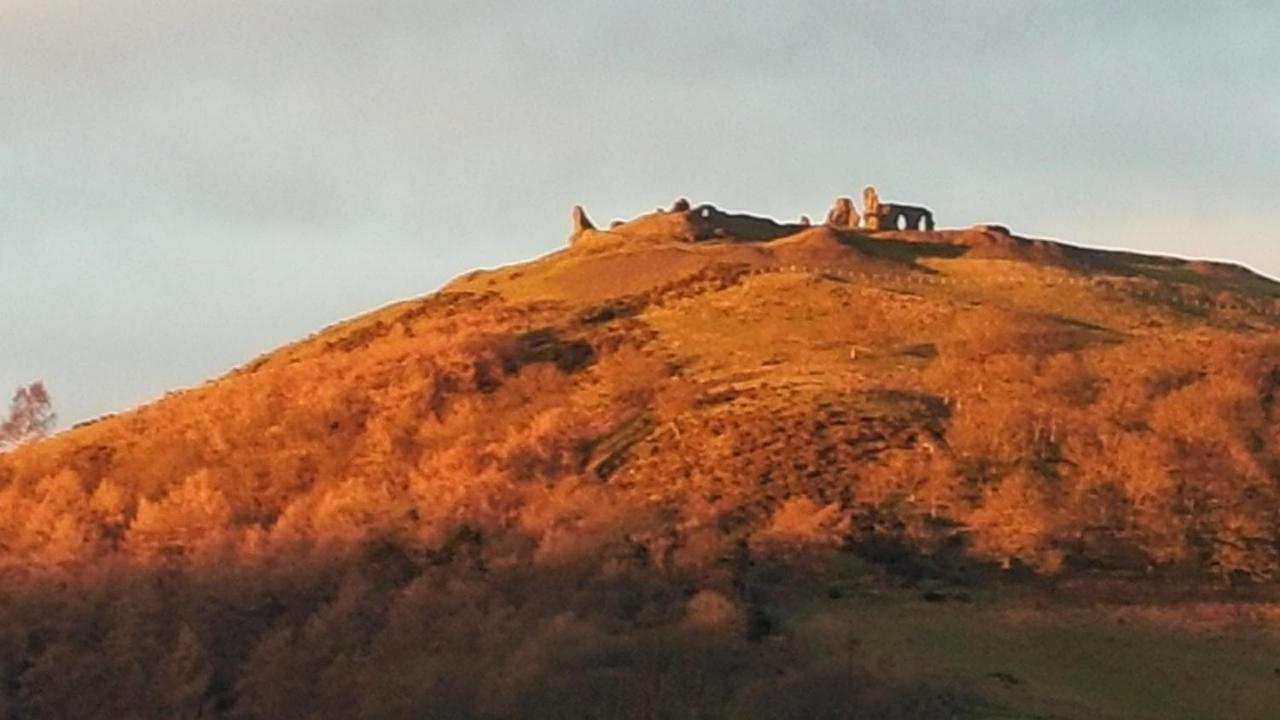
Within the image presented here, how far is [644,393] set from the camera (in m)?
87.2

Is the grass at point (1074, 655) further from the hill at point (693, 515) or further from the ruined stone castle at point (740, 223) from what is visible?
the ruined stone castle at point (740, 223)

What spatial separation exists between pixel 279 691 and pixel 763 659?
17.2 meters

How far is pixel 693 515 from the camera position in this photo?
7131 cm

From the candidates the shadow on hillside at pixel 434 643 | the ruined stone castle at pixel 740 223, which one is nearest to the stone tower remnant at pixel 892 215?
the ruined stone castle at pixel 740 223

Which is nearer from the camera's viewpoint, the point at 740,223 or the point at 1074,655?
the point at 1074,655

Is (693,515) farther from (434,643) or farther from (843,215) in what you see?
(843,215)

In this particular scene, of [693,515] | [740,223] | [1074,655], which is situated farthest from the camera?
[740,223]

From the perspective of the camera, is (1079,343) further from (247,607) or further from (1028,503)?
(247,607)

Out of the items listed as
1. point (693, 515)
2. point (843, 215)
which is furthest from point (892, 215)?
point (693, 515)

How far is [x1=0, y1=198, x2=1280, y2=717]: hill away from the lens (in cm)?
6034

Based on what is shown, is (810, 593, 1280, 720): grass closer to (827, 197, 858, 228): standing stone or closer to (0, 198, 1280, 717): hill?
(0, 198, 1280, 717): hill

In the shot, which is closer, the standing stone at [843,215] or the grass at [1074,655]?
the grass at [1074,655]

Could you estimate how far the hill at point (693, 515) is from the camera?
60.3 metres

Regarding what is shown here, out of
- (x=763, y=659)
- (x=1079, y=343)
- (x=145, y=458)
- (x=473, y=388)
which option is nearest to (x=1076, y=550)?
(x=763, y=659)
